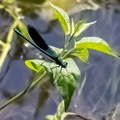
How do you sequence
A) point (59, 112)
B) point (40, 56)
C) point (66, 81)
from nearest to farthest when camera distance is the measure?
point (66, 81), point (59, 112), point (40, 56)

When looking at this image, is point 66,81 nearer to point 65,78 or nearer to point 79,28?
point 65,78

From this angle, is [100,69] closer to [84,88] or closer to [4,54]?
[84,88]

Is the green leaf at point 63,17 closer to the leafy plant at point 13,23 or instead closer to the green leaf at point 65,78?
the green leaf at point 65,78

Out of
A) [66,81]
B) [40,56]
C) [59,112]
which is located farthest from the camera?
[40,56]

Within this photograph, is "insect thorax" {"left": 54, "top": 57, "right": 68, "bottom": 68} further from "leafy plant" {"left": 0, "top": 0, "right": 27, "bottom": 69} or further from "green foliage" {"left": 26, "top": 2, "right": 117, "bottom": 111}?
"leafy plant" {"left": 0, "top": 0, "right": 27, "bottom": 69}

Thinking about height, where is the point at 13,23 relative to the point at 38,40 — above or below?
below

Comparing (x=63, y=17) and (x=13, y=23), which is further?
(x=13, y=23)

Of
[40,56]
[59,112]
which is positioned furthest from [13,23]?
[59,112]
